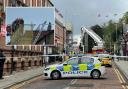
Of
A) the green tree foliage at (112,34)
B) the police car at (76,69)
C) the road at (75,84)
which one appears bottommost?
the road at (75,84)

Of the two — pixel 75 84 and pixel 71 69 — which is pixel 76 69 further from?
pixel 75 84

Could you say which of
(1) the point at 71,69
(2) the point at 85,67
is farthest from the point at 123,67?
(1) the point at 71,69

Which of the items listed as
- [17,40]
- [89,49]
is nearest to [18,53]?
[17,40]

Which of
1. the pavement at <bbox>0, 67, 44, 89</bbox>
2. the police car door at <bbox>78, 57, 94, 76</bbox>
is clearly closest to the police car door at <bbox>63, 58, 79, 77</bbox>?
the police car door at <bbox>78, 57, 94, 76</bbox>

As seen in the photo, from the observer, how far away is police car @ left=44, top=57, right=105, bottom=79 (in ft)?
105

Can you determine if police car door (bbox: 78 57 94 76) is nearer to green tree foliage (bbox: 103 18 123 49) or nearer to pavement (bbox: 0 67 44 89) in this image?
pavement (bbox: 0 67 44 89)

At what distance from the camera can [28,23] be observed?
4775 centimetres

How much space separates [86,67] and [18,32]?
16.7 m

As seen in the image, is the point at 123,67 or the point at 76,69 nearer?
the point at 76,69

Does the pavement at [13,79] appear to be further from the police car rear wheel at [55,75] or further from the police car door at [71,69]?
the police car door at [71,69]

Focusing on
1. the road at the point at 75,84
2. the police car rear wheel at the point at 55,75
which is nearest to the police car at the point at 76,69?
the police car rear wheel at the point at 55,75

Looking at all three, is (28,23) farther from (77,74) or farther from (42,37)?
(77,74)

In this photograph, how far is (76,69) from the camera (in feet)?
105

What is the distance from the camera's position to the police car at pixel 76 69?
3186cm
